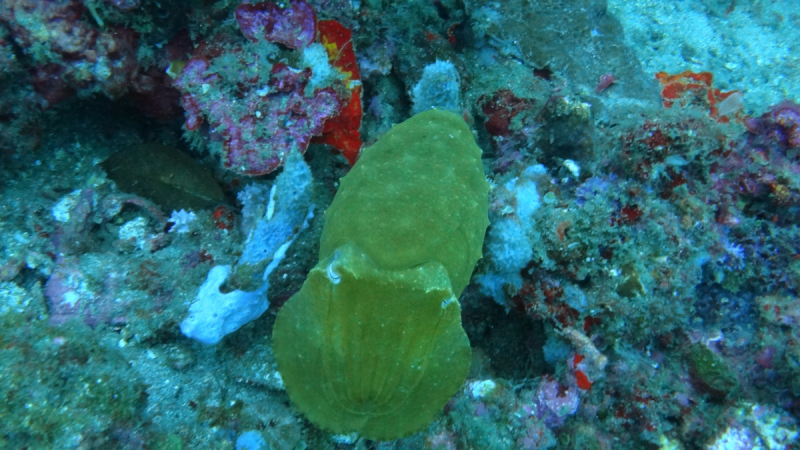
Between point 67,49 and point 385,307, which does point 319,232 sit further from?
point 67,49

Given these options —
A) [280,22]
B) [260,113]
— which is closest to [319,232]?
[260,113]

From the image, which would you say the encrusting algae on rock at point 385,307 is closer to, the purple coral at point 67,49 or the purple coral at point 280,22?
the purple coral at point 280,22

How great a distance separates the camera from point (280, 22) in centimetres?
389

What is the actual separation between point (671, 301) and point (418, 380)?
271 centimetres

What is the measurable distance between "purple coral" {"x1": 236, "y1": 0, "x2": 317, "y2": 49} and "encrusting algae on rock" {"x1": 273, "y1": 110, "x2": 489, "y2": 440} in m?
1.65

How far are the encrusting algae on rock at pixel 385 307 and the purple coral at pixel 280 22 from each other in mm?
1647

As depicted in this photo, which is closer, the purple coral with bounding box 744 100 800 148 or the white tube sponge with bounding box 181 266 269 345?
the white tube sponge with bounding box 181 266 269 345

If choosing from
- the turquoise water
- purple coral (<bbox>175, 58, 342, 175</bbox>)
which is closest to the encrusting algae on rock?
the turquoise water

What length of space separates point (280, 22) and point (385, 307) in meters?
3.02

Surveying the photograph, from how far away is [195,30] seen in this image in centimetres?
382

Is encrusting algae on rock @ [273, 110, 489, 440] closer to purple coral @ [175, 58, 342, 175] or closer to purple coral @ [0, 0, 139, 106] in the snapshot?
purple coral @ [175, 58, 342, 175]

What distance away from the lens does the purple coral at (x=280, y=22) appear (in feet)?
12.5

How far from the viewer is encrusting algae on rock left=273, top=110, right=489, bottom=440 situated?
2.75m

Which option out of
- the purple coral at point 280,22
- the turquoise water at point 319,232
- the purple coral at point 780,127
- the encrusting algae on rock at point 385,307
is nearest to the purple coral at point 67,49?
the turquoise water at point 319,232
